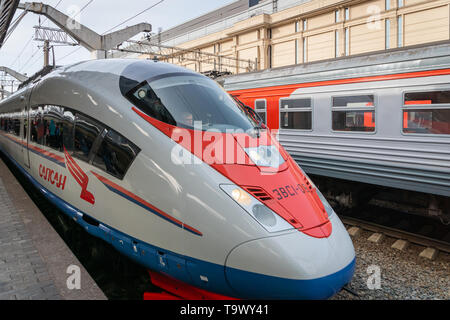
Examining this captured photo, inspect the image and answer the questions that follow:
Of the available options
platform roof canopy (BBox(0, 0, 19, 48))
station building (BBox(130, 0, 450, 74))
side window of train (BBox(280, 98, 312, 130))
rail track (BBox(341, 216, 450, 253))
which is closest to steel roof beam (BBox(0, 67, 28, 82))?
station building (BBox(130, 0, 450, 74))

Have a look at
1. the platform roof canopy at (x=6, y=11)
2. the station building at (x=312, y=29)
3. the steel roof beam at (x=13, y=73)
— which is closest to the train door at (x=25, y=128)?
the platform roof canopy at (x=6, y=11)

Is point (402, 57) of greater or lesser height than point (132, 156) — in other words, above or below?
above

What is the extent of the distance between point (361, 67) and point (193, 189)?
196 inches

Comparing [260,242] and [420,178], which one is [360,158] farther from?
[260,242]

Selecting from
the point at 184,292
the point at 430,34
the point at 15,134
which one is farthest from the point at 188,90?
the point at 430,34

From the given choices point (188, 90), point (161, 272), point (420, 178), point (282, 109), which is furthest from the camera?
point (282, 109)

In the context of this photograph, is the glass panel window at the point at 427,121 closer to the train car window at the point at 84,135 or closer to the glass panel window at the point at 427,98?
the glass panel window at the point at 427,98

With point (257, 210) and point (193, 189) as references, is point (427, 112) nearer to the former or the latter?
point (257, 210)

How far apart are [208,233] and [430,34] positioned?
21.5 metres

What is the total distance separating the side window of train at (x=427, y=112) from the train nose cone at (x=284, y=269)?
3.96 m

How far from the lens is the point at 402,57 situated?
5.91m

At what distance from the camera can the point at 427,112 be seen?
561 cm

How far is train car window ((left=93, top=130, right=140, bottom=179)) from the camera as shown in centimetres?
324

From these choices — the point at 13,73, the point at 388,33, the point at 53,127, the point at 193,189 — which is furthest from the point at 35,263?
the point at 13,73
